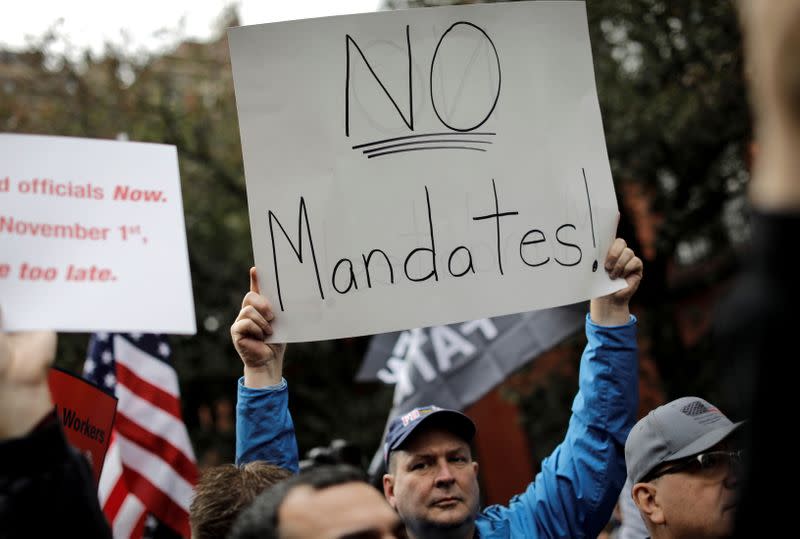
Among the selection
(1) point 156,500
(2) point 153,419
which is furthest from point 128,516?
(2) point 153,419

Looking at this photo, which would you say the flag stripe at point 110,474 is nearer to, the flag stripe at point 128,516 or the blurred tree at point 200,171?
the flag stripe at point 128,516

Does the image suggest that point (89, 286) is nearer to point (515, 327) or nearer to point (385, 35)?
point (385, 35)

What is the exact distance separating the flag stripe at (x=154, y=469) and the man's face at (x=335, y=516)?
9.96 ft

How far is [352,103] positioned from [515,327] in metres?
4.09

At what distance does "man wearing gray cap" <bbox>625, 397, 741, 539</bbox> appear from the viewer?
2.61 metres

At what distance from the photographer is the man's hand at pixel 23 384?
1.67 metres

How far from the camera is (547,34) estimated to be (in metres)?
2.86

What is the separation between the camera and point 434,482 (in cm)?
308

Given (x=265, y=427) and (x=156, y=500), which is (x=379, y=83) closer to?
(x=265, y=427)

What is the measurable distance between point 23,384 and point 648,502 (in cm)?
183

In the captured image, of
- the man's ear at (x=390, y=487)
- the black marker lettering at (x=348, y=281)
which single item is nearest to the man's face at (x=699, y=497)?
the man's ear at (x=390, y=487)

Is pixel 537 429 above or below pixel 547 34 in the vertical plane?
below

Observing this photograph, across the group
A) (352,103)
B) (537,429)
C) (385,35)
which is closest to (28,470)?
(352,103)

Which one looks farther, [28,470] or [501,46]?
[501,46]
